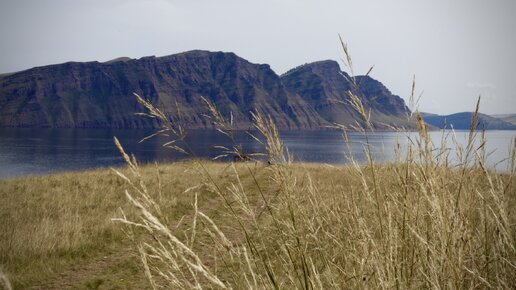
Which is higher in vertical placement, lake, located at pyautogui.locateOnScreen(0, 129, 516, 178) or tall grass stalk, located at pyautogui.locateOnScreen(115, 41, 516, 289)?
tall grass stalk, located at pyautogui.locateOnScreen(115, 41, 516, 289)

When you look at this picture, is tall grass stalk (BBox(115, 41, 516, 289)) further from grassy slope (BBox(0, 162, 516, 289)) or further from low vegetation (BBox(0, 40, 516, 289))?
grassy slope (BBox(0, 162, 516, 289))

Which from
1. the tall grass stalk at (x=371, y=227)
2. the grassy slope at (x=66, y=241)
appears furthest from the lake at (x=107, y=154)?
the grassy slope at (x=66, y=241)

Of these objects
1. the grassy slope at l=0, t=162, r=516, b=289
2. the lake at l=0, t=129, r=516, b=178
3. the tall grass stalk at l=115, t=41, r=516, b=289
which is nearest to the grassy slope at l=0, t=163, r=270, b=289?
the grassy slope at l=0, t=162, r=516, b=289

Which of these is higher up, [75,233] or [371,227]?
[371,227]

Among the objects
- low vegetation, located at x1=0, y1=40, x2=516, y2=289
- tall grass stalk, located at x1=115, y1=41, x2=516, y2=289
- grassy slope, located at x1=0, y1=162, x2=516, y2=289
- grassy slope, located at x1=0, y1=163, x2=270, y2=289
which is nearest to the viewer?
tall grass stalk, located at x1=115, y1=41, x2=516, y2=289

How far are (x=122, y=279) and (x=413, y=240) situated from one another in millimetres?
5834

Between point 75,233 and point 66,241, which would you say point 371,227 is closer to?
point 66,241

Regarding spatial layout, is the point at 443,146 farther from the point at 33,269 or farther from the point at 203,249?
the point at 33,269

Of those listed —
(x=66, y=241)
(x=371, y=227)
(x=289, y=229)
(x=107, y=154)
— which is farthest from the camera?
(x=107, y=154)

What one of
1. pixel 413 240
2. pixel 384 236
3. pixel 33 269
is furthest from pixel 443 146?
pixel 33 269

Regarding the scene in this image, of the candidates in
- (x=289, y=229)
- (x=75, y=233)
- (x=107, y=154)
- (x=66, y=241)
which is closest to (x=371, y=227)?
(x=289, y=229)

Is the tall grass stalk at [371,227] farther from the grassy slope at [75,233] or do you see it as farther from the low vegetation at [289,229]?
the grassy slope at [75,233]

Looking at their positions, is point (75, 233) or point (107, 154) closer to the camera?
point (75, 233)

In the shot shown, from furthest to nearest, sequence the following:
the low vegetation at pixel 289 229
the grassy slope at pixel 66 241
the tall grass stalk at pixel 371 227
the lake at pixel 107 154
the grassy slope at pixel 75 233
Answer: the grassy slope at pixel 66 241 → the grassy slope at pixel 75 233 → the lake at pixel 107 154 → the low vegetation at pixel 289 229 → the tall grass stalk at pixel 371 227
